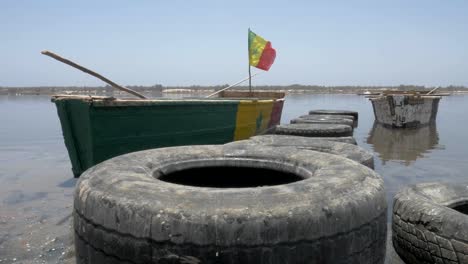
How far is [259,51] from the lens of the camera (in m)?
14.0

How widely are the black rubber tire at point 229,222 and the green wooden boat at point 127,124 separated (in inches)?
186

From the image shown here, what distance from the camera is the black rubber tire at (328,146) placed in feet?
13.2

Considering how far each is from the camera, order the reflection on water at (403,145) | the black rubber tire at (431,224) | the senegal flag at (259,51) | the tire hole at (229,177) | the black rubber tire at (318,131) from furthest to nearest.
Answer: the senegal flag at (259,51), the reflection on water at (403,145), the black rubber tire at (318,131), the tire hole at (229,177), the black rubber tire at (431,224)

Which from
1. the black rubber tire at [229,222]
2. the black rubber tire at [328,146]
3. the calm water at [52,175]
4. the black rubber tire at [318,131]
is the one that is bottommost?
the calm water at [52,175]

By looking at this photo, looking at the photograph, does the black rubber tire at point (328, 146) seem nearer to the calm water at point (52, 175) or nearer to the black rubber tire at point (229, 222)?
the calm water at point (52, 175)

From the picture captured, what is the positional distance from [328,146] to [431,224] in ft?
6.36

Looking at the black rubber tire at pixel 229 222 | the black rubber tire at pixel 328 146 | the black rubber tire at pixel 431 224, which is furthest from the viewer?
the black rubber tire at pixel 328 146

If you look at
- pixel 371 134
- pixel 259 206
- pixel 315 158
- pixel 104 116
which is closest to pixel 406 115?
pixel 371 134

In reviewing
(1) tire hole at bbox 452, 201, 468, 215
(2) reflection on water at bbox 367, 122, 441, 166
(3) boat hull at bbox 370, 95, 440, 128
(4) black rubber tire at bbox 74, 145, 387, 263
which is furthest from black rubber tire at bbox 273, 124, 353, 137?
(3) boat hull at bbox 370, 95, 440, 128

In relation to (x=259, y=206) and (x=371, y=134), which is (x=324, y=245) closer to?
(x=259, y=206)

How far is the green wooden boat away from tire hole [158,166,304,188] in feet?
13.5

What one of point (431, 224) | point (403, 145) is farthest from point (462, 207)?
point (403, 145)

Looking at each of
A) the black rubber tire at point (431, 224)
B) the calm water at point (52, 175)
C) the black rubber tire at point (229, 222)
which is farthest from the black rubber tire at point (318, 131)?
the black rubber tire at point (229, 222)

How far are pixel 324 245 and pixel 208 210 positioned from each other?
18.4 inches
